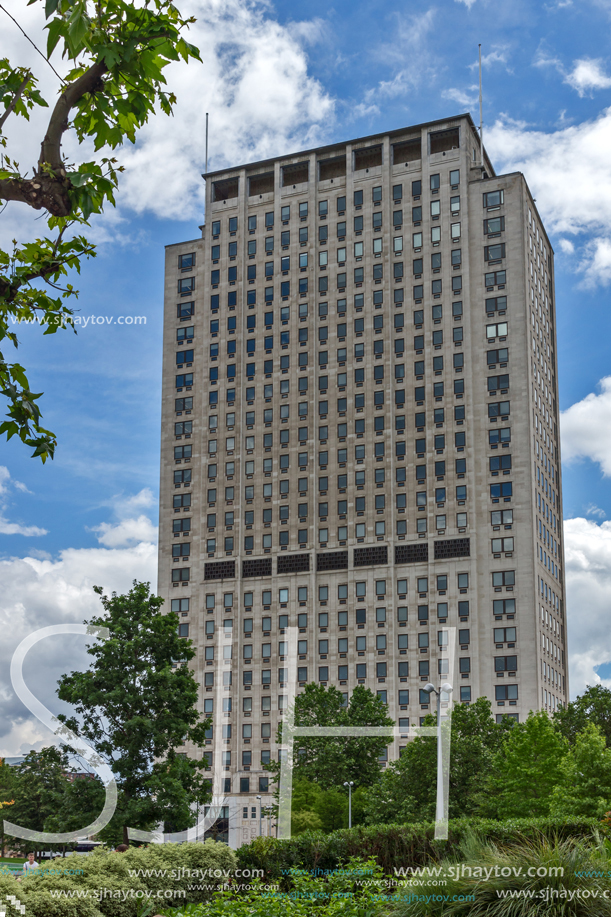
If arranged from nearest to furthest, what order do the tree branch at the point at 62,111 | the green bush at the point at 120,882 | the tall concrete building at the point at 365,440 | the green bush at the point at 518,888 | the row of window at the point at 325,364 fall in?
the tree branch at the point at 62,111
the green bush at the point at 518,888
the green bush at the point at 120,882
the tall concrete building at the point at 365,440
the row of window at the point at 325,364

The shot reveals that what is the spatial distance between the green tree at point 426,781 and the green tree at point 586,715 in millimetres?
15919

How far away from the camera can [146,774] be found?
35375mm

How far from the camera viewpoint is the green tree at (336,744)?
226 feet

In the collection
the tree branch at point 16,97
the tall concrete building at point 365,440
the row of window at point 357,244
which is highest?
the row of window at point 357,244

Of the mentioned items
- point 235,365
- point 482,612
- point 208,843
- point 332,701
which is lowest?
point 208,843

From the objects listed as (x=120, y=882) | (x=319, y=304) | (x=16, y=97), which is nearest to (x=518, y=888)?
(x=120, y=882)

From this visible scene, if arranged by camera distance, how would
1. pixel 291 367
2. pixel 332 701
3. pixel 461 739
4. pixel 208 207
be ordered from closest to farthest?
pixel 461 739 < pixel 332 701 < pixel 291 367 < pixel 208 207

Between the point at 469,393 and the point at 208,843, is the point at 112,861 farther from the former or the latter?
the point at 469,393

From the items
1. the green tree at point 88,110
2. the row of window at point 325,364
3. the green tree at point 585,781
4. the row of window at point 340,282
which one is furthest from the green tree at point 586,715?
the green tree at point 88,110

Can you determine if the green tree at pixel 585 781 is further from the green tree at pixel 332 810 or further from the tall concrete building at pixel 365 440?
the tall concrete building at pixel 365 440

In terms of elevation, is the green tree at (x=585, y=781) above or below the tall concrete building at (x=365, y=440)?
below

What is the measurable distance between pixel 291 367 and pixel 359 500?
1697 centimetres

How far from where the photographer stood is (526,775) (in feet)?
169

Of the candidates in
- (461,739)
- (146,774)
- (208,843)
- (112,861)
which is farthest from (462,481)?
(112,861)
